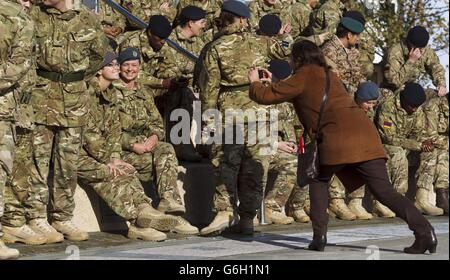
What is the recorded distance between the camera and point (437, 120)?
15305 millimetres

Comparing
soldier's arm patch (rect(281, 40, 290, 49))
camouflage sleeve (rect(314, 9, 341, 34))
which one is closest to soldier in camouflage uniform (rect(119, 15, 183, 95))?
soldier's arm patch (rect(281, 40, 290, 49))

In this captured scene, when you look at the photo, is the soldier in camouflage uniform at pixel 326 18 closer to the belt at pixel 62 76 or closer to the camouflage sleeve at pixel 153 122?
the camouflage sleeve at pixel 153 122

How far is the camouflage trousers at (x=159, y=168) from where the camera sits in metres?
11.7

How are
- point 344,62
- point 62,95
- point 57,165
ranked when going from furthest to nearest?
1. point 344,62
2. point 57,165
3. point 62,95

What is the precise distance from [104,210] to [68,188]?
974mm

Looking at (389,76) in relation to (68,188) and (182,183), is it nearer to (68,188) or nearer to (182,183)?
(182,183)

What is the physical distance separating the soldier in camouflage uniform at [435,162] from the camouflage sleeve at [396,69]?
46 centimetres

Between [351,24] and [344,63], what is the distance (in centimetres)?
44

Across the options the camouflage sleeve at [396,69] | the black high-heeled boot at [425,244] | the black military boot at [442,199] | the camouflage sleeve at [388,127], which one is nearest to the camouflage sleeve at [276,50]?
the camouflage sleeve at [388,127]

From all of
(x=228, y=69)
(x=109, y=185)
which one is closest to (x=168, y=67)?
(x=228, y=69)

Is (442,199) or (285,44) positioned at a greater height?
(285,44)

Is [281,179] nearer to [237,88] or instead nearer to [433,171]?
[237,88]
